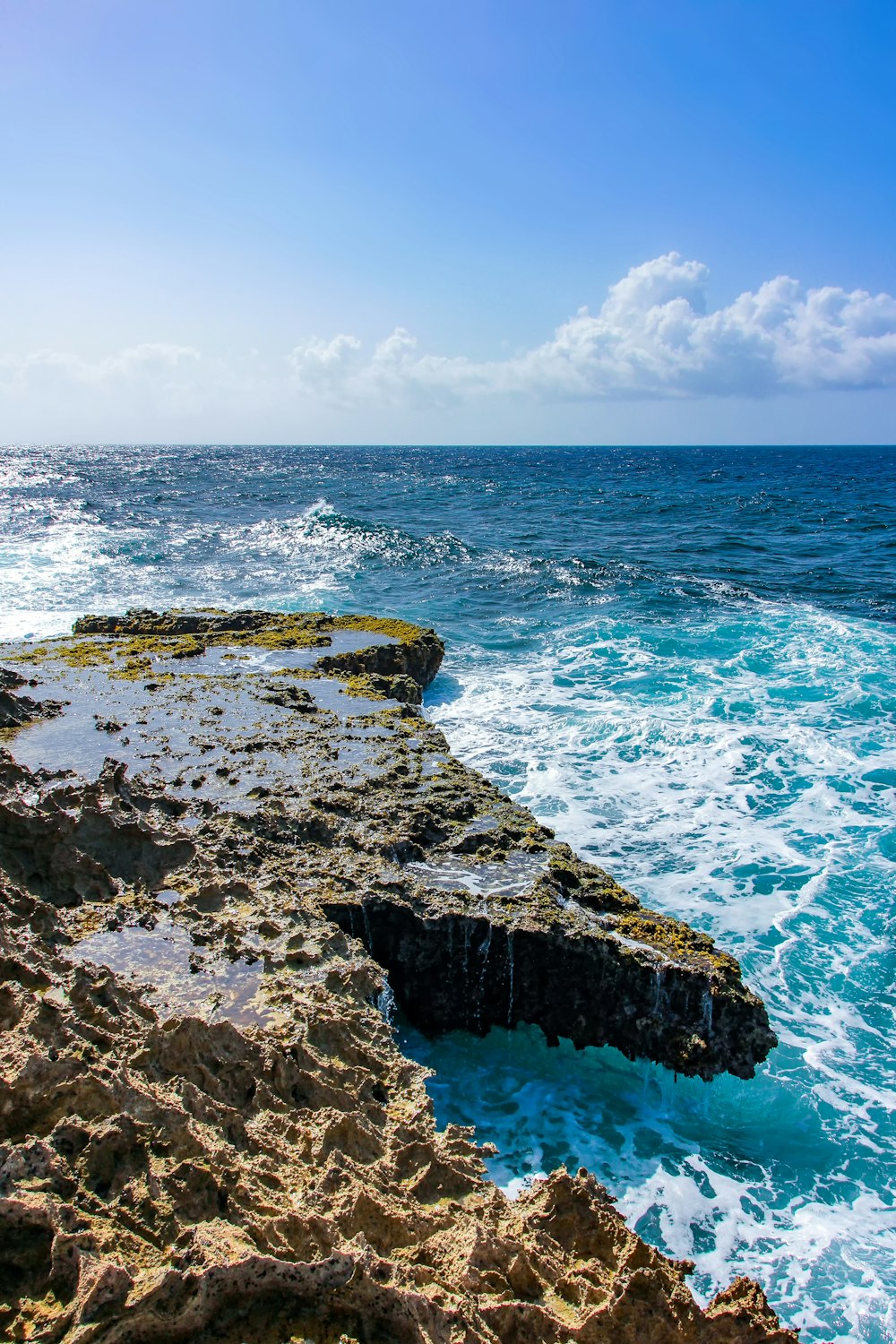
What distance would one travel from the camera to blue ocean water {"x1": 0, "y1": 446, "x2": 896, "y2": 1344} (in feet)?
18.8

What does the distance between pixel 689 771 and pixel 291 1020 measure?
8.70 metres

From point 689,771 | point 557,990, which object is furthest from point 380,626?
point 557,990

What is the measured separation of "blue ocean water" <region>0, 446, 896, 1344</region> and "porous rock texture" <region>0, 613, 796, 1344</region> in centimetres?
73

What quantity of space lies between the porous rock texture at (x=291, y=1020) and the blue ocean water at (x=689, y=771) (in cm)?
73

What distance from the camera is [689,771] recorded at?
12.4 m

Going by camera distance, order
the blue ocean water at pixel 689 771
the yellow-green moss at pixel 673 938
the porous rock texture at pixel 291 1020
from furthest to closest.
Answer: the yellow-green moss at pixel 673 938 < the blue ocean water at pixel 689 771 < the porous rock texture at pixel 291 1020

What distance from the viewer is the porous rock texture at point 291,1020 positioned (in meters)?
3.24

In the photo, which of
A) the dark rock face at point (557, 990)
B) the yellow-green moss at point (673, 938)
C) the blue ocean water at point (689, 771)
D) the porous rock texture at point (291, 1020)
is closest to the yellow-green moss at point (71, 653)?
the porous rock texture at point (291, 1020)

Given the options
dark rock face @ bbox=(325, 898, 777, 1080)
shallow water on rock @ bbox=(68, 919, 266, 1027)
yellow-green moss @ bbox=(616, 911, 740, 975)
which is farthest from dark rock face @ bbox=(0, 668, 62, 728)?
yellow-green moss @ bbox=(616, 911, 740, 975)

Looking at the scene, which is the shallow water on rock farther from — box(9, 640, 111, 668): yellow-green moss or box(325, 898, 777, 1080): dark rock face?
box(9, 640, 111, 668): yellow-green moss

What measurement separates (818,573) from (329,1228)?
28.4m

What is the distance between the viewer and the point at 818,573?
91.4 ft

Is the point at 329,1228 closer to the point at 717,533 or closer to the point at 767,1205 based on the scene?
the point at 767,1205

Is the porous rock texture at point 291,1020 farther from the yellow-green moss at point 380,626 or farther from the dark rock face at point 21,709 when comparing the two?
the yellow-green moss at point 380,626
